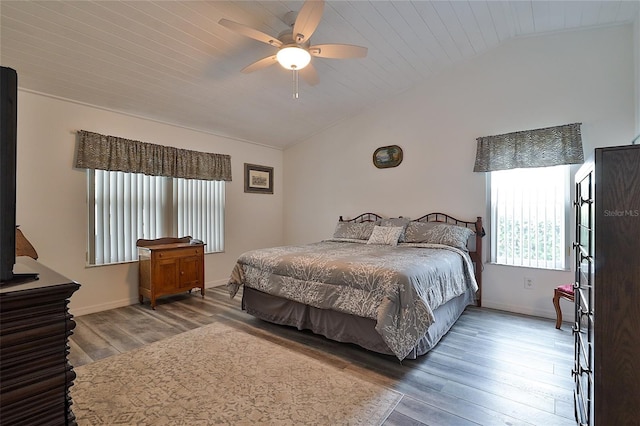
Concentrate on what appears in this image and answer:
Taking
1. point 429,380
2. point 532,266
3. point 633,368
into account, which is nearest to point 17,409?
point 633,368

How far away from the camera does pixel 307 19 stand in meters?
2.26

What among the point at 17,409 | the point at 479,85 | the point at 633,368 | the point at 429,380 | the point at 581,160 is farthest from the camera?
the point at 479,85

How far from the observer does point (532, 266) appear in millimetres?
3715

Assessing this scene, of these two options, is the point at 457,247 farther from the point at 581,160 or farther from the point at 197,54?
the point at 197,54

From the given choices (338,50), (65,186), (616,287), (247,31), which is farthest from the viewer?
(65,186)

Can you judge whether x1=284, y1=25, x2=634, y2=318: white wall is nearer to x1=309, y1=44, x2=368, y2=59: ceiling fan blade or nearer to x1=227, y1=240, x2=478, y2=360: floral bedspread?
x1=227, y1=240, x2=478, y2=360: floral bedspread

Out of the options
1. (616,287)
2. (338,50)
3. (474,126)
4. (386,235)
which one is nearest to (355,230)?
(386,235)

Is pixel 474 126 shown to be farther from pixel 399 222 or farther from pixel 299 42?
pixel 299 42

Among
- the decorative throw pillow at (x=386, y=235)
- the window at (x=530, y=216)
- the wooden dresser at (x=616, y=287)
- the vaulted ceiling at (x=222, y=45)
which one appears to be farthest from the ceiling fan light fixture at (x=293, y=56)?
the window at (x=530, y=216)

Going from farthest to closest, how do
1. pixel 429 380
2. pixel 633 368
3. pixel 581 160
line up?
pixel 581 160 < pixel 429 380 < pixel 633 368

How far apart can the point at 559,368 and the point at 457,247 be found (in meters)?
1.58

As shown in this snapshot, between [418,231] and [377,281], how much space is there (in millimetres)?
1903

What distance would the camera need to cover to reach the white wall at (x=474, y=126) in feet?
10.8

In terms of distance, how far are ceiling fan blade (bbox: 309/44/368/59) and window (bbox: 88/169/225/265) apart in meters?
3.06
